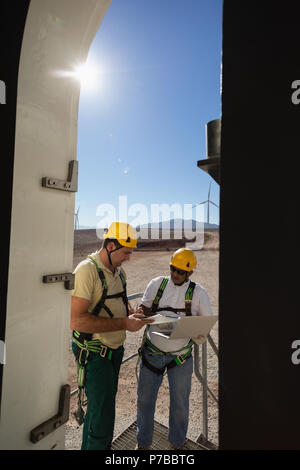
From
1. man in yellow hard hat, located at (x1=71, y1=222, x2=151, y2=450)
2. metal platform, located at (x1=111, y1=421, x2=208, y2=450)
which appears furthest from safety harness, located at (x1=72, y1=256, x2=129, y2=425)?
metal platform, located at (x1=111, y1=421, x2=208, y2=450)

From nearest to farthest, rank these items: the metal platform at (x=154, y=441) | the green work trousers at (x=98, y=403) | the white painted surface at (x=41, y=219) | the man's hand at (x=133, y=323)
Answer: the white painted surface at (x=41, y=219)
the green work trousers at (x=98, y=403)
the man's hand at (x=133, y=323)
the metal platform at (x=154, y=441)

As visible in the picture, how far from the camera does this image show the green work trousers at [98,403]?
2680mm

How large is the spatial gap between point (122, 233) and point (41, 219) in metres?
1.44

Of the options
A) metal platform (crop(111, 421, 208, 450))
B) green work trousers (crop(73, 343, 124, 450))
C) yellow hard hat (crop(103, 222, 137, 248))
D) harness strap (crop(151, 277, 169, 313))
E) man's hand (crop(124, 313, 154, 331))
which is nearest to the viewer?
green work trousers (crop(73, 343, 124, 450))

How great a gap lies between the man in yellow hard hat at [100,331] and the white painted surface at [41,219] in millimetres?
786

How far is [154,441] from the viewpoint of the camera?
3.34 meters

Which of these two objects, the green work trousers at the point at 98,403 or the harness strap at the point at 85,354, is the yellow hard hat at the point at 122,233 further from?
the green work trousers at the point at 98,403

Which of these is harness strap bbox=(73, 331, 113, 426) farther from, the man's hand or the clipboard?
the clipboard

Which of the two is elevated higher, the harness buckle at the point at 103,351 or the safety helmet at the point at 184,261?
the safety helmet at the point at 184,261

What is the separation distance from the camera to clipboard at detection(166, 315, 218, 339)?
2541 millimetres

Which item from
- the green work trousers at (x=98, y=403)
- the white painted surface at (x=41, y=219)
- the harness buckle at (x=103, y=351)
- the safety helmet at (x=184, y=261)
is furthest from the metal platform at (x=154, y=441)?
the safety helmet at (x=184, y=261)

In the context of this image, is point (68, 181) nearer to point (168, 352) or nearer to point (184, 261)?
point (184, 261)

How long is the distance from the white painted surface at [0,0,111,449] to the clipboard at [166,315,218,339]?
1.14 metres
